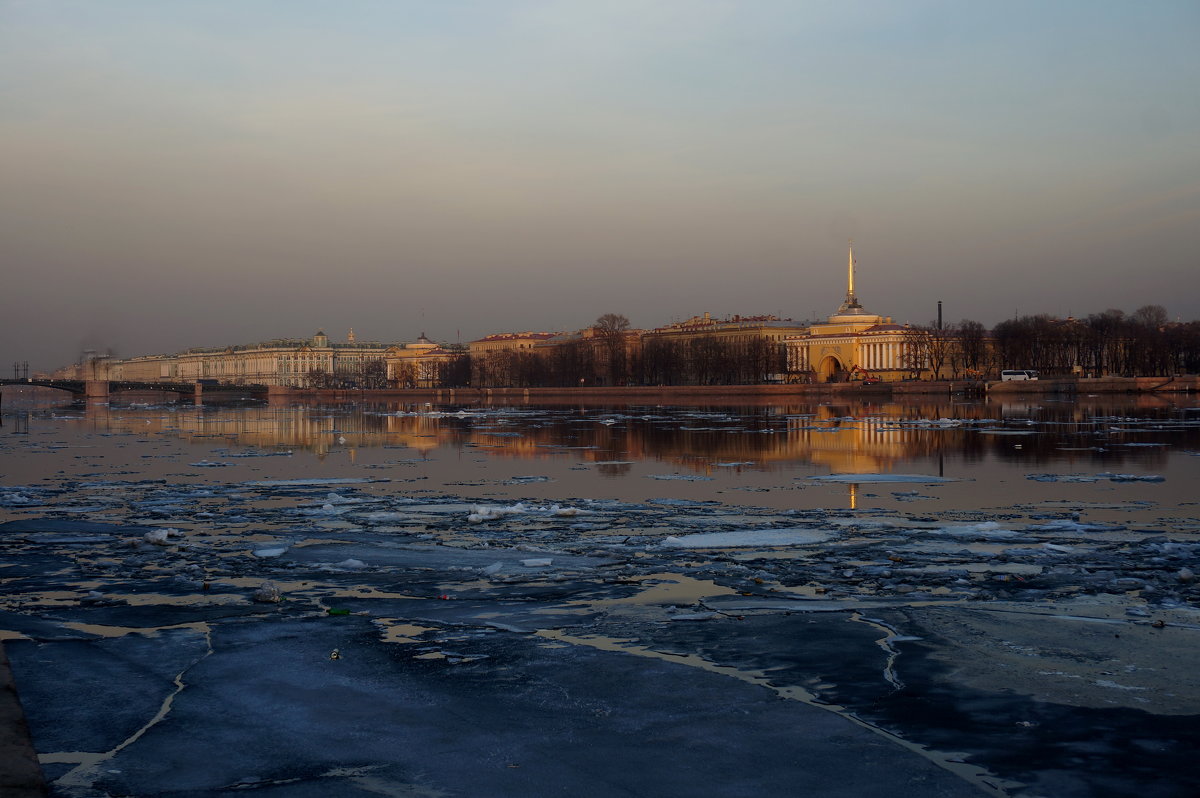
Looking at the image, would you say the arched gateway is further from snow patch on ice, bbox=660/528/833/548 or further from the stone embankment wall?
snow patch on ice, bbox=660/528/833/548

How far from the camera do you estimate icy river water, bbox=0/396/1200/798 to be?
15.1ft

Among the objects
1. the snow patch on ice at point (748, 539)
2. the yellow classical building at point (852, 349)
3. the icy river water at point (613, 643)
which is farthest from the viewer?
the yellow classical building at point (852, 349)

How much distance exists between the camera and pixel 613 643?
654 centimetres

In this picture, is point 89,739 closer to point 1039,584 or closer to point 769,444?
point 1039,584

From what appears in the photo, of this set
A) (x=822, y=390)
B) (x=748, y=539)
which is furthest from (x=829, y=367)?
(x=748, y=539)

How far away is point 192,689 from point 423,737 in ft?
4.79

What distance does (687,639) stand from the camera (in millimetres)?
6594

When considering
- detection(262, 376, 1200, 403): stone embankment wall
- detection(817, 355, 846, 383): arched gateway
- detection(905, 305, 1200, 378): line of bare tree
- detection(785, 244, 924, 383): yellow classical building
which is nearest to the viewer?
detection(262, 376, 1200, 403): stone embankment wall

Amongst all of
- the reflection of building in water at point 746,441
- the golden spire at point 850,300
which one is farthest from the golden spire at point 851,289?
the reflection of building in water at point 746,441

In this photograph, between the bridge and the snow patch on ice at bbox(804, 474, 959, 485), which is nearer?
the snow patch on ice at bbox(804, 474, 959, 485)

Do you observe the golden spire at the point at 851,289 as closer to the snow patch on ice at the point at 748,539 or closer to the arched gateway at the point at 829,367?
the arched gateway at the point at 829,367

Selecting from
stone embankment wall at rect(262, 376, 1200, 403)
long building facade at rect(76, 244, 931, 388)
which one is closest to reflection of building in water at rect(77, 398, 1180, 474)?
stone embankment wall at rect(262, 376, 1200, 403)

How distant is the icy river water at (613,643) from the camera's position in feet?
15.1

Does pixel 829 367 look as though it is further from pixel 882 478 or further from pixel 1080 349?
pixel 882 478
